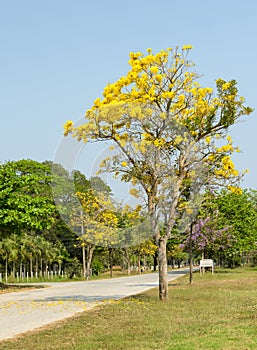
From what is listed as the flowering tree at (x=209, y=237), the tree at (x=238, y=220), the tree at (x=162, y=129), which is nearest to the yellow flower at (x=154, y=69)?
the tree at (x=162, y=129)

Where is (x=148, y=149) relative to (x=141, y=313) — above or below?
above

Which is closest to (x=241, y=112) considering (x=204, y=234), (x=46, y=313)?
(x=46, y=313)

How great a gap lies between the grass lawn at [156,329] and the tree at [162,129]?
2.94 metres

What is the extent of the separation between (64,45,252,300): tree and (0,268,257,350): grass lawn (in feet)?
9.65

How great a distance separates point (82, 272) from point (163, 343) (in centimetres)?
3612

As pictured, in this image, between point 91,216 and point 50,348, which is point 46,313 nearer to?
point 50,348

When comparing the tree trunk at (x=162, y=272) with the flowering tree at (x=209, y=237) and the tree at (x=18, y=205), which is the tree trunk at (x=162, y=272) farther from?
the flowering tree at (x=209, y=237)

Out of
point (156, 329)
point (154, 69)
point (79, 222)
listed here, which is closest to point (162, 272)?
point (154, 69)

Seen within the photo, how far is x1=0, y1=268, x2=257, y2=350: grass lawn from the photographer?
861cm

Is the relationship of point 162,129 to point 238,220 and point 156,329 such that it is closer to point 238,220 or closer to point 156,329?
point 156,329

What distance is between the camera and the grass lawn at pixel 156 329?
8609 millimetres

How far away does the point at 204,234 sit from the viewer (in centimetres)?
3375

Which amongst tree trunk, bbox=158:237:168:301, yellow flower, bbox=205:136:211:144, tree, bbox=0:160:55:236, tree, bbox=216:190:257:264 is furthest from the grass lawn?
tree, bbox=216:190:257:264

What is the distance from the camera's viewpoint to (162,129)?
17.1 m
